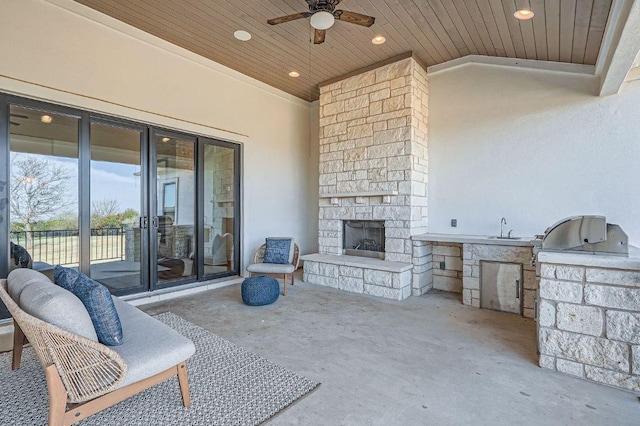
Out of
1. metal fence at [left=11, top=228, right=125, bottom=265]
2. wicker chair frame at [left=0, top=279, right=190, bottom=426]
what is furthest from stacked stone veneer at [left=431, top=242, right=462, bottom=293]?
metal fence at [left=11, top=228, right=125, bottom=265]

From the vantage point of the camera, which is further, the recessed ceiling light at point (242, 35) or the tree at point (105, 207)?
the recessed ceiling light at point (242, 35)

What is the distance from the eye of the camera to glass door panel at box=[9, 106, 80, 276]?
10.8 feet

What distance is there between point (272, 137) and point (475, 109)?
11.2 ft

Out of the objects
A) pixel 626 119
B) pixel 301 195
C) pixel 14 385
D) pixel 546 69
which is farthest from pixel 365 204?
pixel 14 385

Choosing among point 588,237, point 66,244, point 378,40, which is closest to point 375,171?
point 378,40

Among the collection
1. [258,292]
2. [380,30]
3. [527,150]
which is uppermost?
[380,30]

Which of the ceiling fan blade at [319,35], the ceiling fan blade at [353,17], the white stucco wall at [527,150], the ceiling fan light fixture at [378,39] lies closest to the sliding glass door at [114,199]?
the ceiling fan blade at [319,35]

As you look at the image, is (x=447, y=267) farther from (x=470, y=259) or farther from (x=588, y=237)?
(x=588, y=237)

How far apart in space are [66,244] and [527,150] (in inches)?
228

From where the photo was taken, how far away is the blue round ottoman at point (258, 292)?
397 centimetres

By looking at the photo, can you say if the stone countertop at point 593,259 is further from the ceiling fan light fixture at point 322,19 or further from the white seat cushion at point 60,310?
the white seat cushion at point 60,310

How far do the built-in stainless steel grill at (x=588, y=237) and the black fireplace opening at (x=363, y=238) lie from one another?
2489 mm

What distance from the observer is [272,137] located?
5910mm

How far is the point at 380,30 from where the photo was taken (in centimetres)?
388
